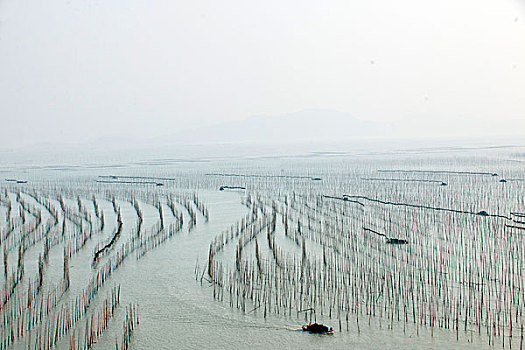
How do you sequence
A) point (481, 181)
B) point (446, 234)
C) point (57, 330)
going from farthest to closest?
point (481, 181)
point (446, 234)
point (57, 330)

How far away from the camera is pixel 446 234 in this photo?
9.74 meters

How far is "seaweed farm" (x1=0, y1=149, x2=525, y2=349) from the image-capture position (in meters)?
5.63

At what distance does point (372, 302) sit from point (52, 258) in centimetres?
499

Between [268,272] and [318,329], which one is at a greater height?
[268,272]

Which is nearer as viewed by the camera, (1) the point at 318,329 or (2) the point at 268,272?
(1) the point at 318,329

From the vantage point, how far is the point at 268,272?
756cm

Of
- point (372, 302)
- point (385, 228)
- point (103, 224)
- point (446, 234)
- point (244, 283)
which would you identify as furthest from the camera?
point (103, 224)

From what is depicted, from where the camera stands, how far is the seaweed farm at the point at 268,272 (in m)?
5.63

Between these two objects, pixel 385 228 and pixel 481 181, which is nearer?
pixel 385 228

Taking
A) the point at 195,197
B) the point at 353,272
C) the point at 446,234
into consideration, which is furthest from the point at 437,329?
the point at 195,197

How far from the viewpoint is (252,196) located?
52.4 feet

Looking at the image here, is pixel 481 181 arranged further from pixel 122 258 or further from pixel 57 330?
pixel 57 330

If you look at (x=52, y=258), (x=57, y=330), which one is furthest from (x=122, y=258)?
(x=57, y=330)

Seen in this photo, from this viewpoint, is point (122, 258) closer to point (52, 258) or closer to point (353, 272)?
point (52, 258)
